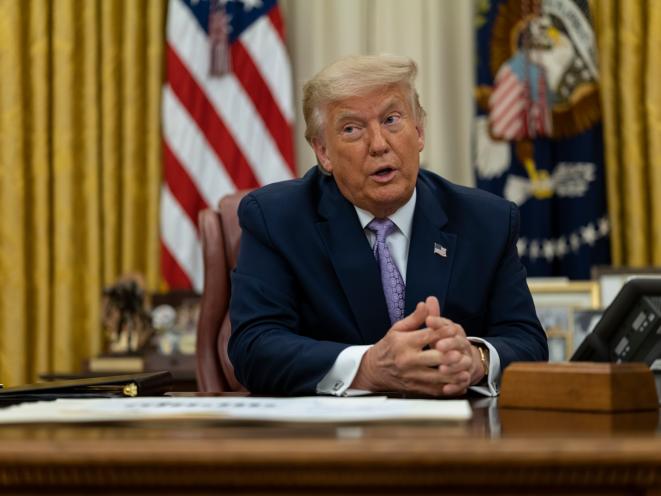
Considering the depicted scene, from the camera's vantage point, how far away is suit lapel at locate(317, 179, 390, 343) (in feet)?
7.28

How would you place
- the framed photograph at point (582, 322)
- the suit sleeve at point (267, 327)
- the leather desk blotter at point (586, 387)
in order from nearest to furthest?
1. the leather desk blotter at point (586, 387)
2. the suit sleeve at point (267, 327)
3. the framed photograph at point (582, 322)

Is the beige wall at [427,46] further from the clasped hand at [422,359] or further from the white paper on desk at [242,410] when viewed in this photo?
the white paper on desk at [242,410]

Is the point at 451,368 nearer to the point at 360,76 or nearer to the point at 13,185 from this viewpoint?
the point at 360,76

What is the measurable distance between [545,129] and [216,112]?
1.42 metres

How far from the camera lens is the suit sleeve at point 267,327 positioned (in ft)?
6.44

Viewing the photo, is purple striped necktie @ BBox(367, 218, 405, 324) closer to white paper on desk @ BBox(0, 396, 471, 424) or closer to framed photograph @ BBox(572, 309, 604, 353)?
white paper on desk @ BBox(0, 396, 471, 424)

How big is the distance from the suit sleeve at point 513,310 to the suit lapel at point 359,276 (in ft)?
0.78

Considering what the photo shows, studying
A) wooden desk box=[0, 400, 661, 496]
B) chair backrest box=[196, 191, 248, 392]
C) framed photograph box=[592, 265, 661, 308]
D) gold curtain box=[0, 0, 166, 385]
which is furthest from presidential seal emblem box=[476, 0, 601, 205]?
wooden desk box=[0, 400, 661, 496]

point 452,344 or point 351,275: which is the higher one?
point 351,275

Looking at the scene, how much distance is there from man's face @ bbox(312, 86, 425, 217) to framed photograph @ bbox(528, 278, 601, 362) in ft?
5.80

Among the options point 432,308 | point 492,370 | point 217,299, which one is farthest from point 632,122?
point 432,308

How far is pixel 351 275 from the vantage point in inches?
87.8

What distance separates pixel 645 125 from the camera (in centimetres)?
436

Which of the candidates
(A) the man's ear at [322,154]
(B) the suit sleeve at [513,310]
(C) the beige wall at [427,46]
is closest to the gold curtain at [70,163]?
(C) the beige wall at [427,46]
